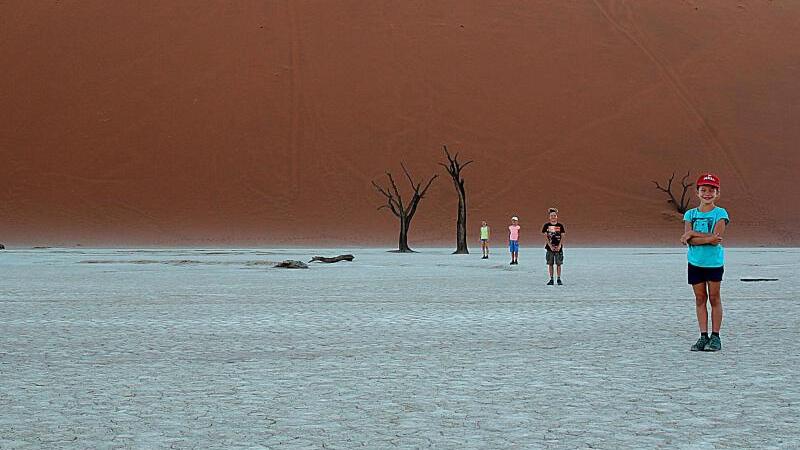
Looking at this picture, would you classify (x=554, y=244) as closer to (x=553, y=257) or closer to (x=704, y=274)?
(x=553, y=257)

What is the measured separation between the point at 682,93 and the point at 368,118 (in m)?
19.2

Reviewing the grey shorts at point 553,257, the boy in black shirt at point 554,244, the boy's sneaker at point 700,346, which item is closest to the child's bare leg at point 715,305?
the boy's sneaker at point 700,346

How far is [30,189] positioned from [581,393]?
5664cm

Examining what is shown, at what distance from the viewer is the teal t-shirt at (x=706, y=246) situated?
28.3 feet

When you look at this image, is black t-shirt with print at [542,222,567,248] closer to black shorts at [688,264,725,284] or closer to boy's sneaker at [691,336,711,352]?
black shorts at [688,264,725,284]

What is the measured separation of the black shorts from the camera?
28.3 ft

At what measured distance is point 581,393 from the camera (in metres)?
6.52

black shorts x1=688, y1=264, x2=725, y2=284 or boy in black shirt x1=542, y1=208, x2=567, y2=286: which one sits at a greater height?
boy in black shirt x1=542, y1=208, x2=567, y2=286

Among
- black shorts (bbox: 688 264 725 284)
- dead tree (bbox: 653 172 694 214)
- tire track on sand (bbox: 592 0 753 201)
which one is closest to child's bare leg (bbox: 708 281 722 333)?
black shorts (bbox: 688 264 725 284)

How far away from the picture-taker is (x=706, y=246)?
865 centimetres

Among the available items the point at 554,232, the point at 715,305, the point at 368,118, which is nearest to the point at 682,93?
the point at 368,118

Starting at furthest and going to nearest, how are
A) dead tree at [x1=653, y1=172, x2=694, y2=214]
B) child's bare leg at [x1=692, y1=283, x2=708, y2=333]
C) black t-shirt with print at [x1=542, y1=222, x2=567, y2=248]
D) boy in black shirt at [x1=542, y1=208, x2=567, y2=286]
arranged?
1. dead tree at [x1=653, y1=172, x2=694, y2=214]
2. black t-shirt with print at [x1=542, y1=222, x2=567, y2=248]
3. boy in black shirt at [x1=542, y1=208, x2=567, y2=286]
4. child's bare leg at [x1=692, y1=283, x2=708, y2=333]

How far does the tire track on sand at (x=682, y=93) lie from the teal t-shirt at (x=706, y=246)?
55.3 metres

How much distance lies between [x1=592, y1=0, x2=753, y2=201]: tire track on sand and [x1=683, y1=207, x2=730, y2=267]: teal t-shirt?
55333 mm
